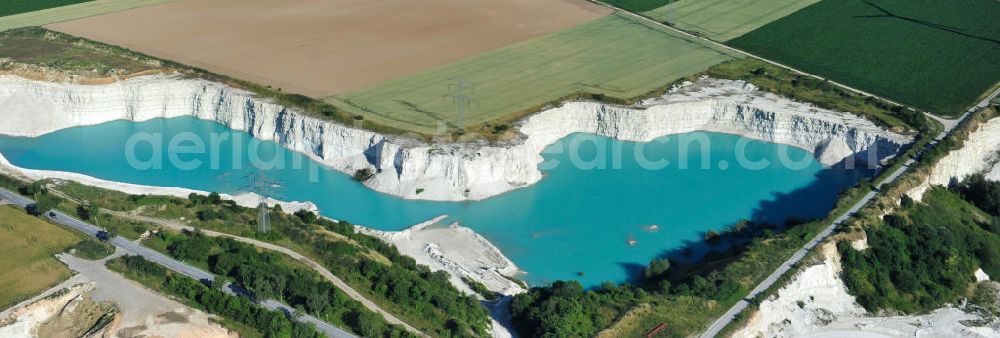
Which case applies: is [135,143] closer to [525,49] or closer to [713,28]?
[525,49]

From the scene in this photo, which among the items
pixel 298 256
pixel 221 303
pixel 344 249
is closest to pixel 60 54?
pixel 298 256

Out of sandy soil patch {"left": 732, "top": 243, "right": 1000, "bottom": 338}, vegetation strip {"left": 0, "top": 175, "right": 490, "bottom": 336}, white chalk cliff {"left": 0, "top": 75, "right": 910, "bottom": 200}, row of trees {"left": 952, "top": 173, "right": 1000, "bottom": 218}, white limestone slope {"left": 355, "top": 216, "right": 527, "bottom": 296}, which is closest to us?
vegetation strip {"left": 0, "top": 175, "right": 490, "bottom": 336}

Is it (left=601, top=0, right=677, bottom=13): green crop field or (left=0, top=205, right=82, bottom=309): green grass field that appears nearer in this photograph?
(left=0, top=205, right=82, bottom=309): green grass field

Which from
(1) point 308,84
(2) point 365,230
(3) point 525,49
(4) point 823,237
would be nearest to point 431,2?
(3) point 525,49

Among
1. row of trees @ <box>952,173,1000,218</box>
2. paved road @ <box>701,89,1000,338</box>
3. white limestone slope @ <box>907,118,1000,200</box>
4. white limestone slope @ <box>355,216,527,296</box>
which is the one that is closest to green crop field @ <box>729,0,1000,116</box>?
paved road @ <box>701,89,1000,338</box>

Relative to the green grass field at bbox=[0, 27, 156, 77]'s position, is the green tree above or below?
below

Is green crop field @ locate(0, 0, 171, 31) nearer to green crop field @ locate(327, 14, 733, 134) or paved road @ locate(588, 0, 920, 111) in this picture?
green crop field @ locate(327, 14, 733, 134)
